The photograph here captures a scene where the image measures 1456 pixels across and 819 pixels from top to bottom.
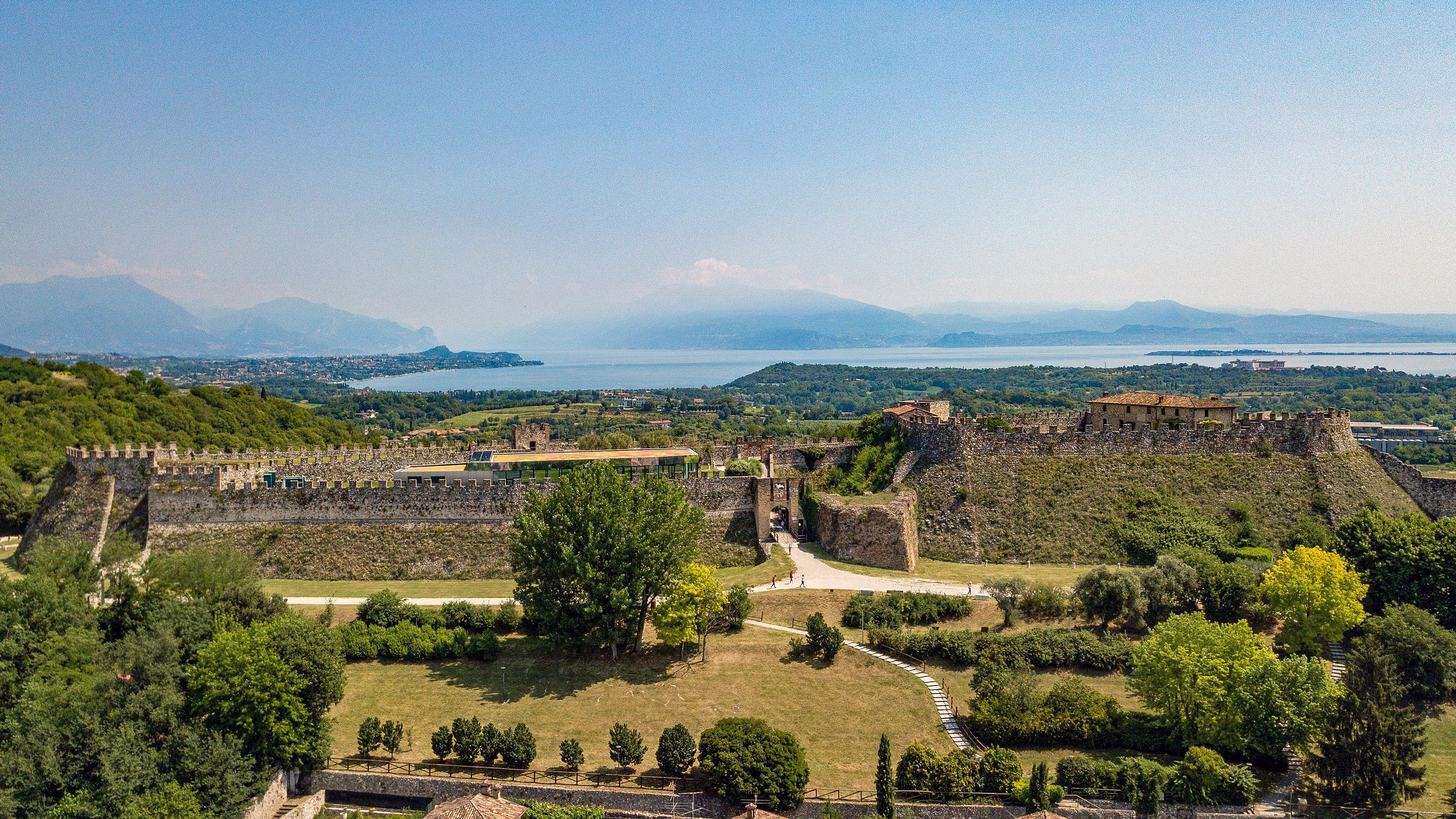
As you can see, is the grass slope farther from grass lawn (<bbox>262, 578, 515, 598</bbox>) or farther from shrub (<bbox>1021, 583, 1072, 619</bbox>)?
grass lawn (<bbox>262, 578, 515, 598</bbox>)

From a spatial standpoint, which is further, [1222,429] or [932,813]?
[1222,429]

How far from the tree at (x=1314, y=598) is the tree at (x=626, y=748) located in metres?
25.4

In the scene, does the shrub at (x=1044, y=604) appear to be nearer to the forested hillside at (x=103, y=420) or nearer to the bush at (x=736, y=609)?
the bush at (x=736, y=609)

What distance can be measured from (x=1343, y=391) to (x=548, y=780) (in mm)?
187690

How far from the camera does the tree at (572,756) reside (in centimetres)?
2561

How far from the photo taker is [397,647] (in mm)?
32156

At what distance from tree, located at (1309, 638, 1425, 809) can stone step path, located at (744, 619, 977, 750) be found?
1037cm

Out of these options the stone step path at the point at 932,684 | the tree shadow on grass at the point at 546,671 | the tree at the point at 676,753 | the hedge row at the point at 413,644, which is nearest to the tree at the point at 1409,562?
the stone step path at the point at 932,684

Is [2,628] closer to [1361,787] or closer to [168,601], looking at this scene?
[168,601]

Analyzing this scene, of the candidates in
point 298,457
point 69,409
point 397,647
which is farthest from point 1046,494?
point 69,409

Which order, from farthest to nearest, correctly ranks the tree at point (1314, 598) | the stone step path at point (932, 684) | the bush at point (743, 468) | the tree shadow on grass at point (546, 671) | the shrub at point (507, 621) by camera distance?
the bush at point (743, 468) < the shrub at point (507, 621) < the tree at point (1314, 598) < the tree shadow on grass at point (546, 671) < the stone step path at point (932, 684)

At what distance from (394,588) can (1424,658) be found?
42.5 m

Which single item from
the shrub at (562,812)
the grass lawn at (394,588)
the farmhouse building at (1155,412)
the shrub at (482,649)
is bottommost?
the shrub at (562,812)

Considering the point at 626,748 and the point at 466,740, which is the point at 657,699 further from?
the point at 466,740
